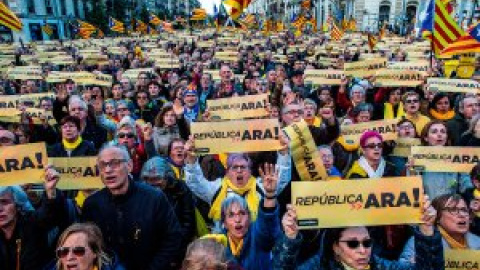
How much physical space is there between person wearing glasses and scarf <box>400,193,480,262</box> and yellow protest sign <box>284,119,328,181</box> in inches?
44.6

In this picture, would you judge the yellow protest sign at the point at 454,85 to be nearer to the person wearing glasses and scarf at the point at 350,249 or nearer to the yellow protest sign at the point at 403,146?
the yellow protest sign at the point at 403,146

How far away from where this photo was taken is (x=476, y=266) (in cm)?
321

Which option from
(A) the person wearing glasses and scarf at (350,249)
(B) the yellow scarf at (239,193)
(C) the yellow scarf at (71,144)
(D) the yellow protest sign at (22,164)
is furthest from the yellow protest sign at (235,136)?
(C) the yellow scarf at (71,144)

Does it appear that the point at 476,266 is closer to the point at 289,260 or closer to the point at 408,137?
the point at 289,260

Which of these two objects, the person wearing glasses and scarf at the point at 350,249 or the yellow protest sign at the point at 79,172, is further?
the yellow protest sign at the point at 79,172

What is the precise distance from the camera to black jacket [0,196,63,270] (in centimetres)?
307

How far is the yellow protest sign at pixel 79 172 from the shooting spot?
4.21 metres

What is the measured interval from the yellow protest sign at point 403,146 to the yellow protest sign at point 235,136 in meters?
2.08

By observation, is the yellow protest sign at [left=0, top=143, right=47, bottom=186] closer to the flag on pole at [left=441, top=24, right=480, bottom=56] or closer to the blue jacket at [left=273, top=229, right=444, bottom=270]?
the blue jacket at [left=273, top=229, right=444, bottom=270]

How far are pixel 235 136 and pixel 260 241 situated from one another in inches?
54.7

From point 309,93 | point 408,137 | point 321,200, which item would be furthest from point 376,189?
point 309,93

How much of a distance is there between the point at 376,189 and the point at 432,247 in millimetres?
480

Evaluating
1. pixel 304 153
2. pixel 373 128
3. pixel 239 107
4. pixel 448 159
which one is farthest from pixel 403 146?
pixel 239 107

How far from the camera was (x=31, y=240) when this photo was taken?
3146 millimetres
